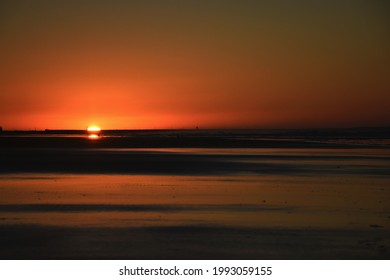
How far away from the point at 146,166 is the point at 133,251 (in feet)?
81.1

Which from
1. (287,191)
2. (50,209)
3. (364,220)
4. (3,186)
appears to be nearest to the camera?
(364,220)

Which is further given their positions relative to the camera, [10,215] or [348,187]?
[348,187]

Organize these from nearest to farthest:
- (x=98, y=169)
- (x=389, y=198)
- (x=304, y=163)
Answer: (x=389, y=198) → (x=98, y=169) → (x=304, y=163)

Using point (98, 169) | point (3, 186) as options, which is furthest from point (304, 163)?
point (3, 186)

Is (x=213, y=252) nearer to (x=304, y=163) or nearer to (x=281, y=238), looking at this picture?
(x=281, y=238)

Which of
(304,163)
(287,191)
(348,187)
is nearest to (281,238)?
(287,191)

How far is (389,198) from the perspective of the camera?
2220 cm

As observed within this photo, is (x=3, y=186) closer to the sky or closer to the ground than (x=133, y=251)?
closer to the sky

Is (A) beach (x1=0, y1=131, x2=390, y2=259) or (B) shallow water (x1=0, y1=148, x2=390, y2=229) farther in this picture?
(B) shallow water (x1=0, y1=148, x2=390, y2=229)

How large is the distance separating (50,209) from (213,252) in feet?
24.9

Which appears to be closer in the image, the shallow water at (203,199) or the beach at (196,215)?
the beach at (196,215)

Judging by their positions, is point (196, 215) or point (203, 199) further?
point (203, 199)

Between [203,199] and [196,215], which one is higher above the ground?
[203,199]

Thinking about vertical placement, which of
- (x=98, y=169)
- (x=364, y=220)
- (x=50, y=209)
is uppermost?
(x=98, y=169)
